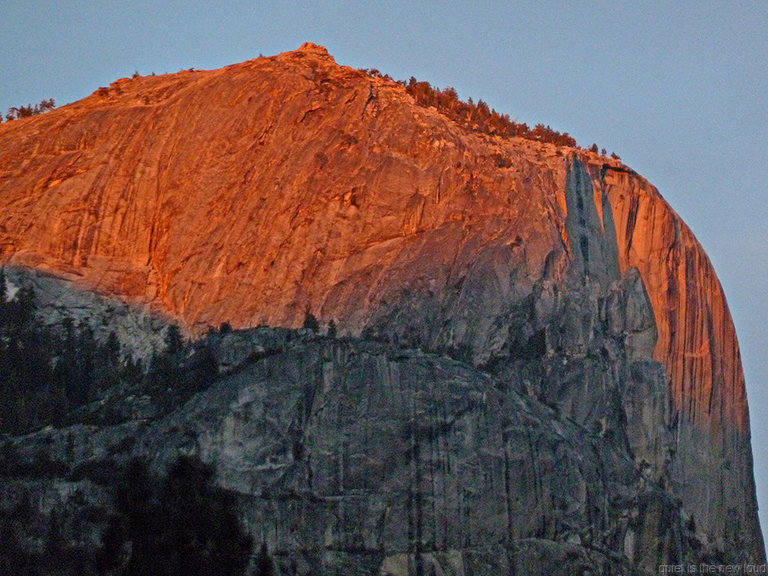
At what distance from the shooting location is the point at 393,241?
308 ft

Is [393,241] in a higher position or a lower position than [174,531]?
higher

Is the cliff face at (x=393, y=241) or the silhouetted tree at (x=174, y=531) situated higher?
the cliff face at (x=393, y=241)

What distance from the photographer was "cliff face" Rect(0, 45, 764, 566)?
304 ft

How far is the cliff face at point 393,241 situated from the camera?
92625 millimetres

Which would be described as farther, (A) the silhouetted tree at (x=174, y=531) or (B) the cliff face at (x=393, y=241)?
(B) the cliff face at (x=393, y=241)

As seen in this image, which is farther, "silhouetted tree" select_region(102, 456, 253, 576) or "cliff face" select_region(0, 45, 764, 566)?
"cliff face" select_region(0, 45, 764, 566)

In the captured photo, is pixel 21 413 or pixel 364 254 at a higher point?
pixel 364 254

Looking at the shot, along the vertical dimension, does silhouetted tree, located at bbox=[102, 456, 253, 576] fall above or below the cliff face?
below

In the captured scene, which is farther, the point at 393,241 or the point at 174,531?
the point at 393,241

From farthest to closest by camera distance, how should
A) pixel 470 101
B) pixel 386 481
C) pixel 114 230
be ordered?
pixel 470 101, pixel 114 230, pixel 386 481

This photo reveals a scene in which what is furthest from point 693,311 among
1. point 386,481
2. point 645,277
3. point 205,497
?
point 205,497

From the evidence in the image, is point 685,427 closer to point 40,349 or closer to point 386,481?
point 386,481

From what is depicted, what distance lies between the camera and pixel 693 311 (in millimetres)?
102875

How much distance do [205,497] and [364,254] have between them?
36217mm
